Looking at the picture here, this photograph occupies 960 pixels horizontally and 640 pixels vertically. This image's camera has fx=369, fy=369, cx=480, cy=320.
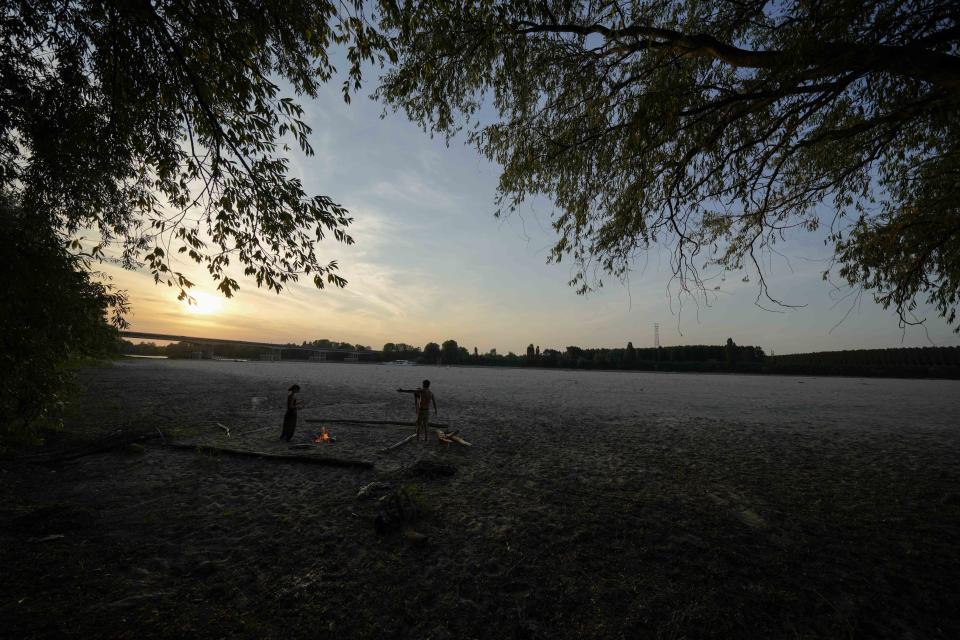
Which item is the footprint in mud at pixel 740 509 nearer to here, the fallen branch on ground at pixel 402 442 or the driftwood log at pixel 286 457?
the driftwood log at pixel 286 457

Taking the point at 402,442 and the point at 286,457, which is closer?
the point at 286,457

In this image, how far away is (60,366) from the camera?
6.89m

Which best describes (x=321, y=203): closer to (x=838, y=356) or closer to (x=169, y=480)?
(x=169, y=480)

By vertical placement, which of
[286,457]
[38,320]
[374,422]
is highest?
[38,320]

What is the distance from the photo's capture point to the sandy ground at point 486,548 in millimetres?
3871

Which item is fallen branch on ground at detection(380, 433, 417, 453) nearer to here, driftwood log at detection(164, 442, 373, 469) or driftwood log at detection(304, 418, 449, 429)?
driftwood log at detection(164, 442, 373, 469)

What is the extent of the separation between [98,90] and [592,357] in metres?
137

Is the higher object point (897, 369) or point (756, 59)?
point (756, 59)

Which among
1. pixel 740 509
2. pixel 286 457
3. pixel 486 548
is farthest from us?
pixel 286 457

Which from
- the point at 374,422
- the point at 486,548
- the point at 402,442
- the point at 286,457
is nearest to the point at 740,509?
the point at 486,548

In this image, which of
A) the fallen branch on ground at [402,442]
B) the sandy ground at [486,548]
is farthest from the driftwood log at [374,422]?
the sandy ground at [486,548]

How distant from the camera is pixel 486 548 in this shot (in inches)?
210

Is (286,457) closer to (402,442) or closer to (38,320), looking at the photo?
(402,442)

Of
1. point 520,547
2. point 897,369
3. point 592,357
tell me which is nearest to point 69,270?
point 520,547
